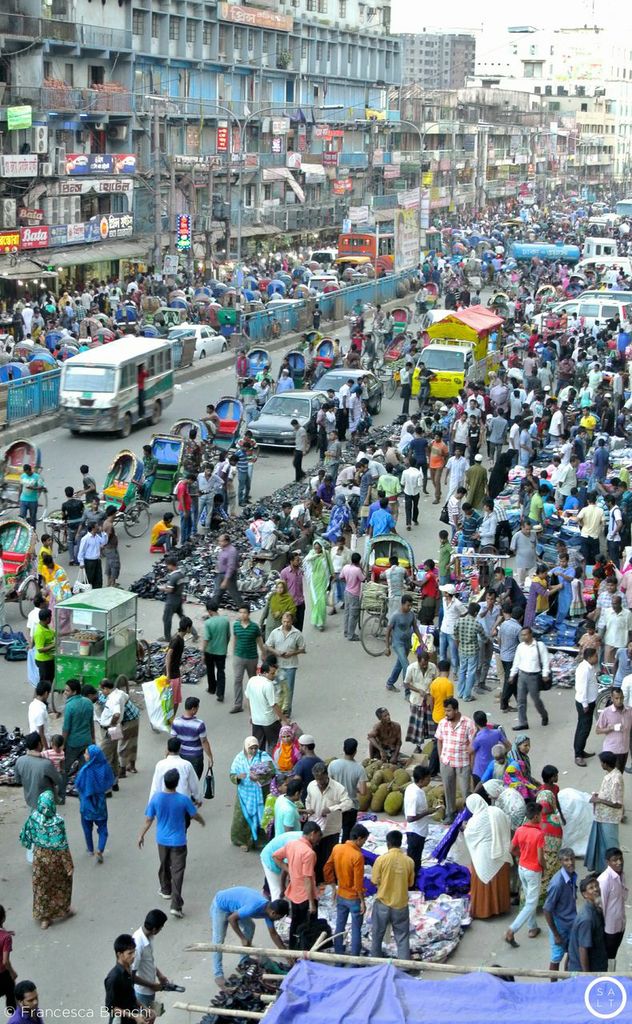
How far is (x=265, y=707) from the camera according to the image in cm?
1489

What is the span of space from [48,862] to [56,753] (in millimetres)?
1485

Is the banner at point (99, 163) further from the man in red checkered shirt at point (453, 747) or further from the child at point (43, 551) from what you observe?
the man in red checkered shirt at point (453, 747)

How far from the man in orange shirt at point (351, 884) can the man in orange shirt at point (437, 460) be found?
574 inches

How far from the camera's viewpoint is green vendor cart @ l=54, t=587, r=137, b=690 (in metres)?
16.4

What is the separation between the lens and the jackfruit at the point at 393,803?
47.1 ft

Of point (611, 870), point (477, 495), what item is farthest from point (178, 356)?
→ point (611, 870)

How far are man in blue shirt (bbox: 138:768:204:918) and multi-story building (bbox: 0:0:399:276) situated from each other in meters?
35.4

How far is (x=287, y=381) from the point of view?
3284cm

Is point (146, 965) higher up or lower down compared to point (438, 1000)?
lower down

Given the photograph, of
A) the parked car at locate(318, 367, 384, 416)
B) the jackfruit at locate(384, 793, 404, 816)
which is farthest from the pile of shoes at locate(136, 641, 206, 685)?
the parked car at locate(318, 367, 384, 416)

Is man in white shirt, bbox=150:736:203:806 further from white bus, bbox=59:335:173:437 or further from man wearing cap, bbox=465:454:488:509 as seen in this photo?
white bus, bbox=59:335:173:437

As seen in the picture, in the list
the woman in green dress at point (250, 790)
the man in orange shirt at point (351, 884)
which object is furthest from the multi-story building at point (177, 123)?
the man in orange shirt at point (351, 884)

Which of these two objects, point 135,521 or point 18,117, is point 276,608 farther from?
point 18,117

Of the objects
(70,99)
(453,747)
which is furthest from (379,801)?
(70,99)
